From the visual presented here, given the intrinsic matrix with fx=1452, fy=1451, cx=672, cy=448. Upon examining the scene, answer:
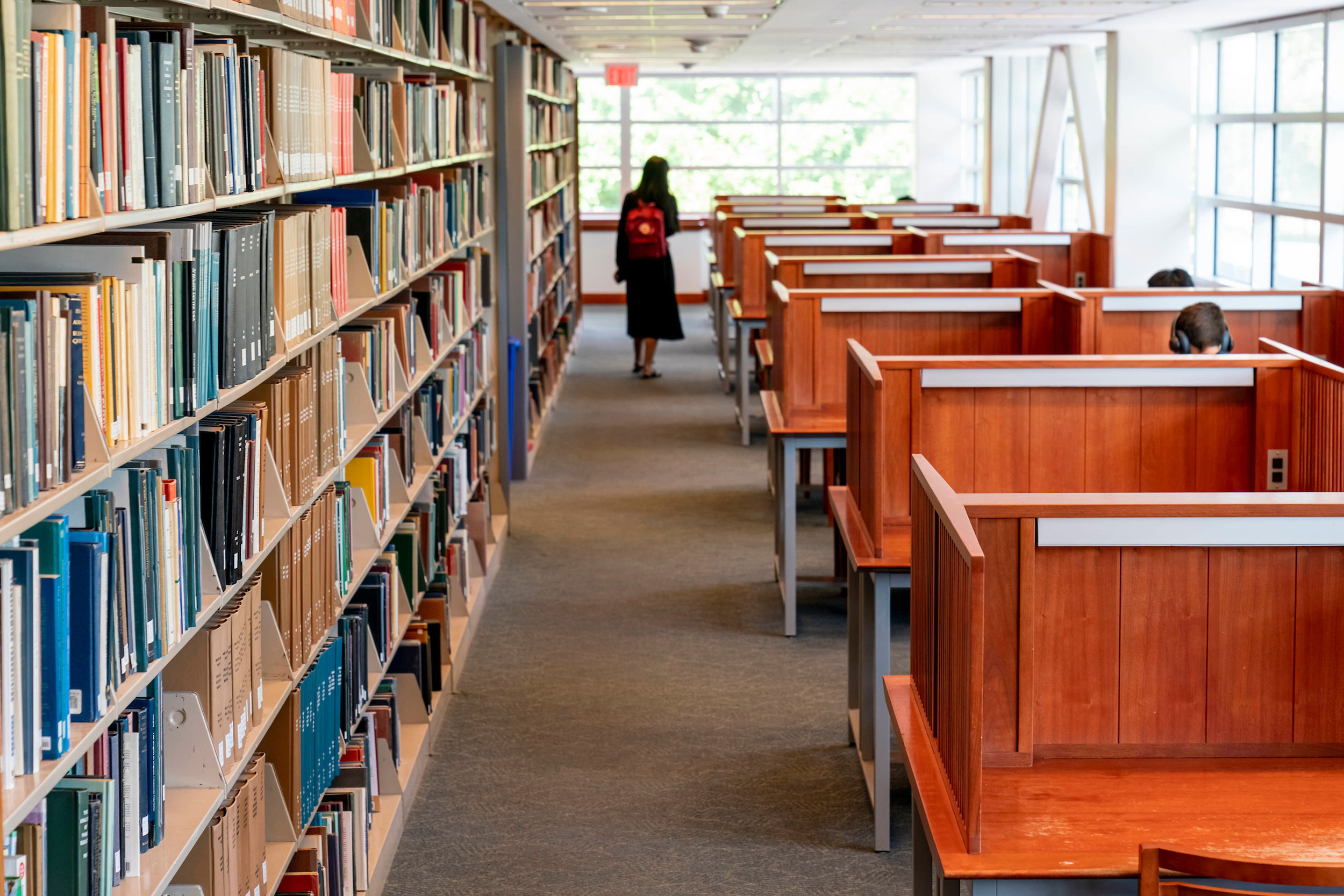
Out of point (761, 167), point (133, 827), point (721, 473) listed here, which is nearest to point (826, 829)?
point (133, 827)

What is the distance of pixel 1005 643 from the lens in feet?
7.07

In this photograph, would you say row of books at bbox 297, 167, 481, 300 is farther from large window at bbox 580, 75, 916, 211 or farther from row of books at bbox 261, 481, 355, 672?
large window at bbox 580, 75, 916, 211

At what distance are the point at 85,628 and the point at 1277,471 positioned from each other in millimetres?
2818

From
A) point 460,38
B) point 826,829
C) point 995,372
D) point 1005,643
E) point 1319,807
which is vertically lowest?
point 826,829

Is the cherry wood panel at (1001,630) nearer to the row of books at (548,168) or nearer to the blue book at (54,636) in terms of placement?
the blue book at (54,636)

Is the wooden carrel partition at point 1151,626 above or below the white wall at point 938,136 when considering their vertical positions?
below

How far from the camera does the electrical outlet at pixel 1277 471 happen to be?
3.47 m

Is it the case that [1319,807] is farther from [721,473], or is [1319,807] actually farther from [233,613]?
[721,473]

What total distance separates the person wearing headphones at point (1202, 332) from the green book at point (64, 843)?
11.1 feet

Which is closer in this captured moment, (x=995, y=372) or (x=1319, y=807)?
(x=1319, y=807)

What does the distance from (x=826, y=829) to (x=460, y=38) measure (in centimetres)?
297

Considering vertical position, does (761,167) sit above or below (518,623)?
above

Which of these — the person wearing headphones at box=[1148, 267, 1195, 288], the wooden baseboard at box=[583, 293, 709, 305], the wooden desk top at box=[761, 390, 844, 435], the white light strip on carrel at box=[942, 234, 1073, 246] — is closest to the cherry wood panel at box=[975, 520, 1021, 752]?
the wooden desk top at box=[761, 390, 844, 435]

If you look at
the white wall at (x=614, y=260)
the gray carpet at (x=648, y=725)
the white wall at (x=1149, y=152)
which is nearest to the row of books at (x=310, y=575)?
the gray carpet at (x=648, y=725)
